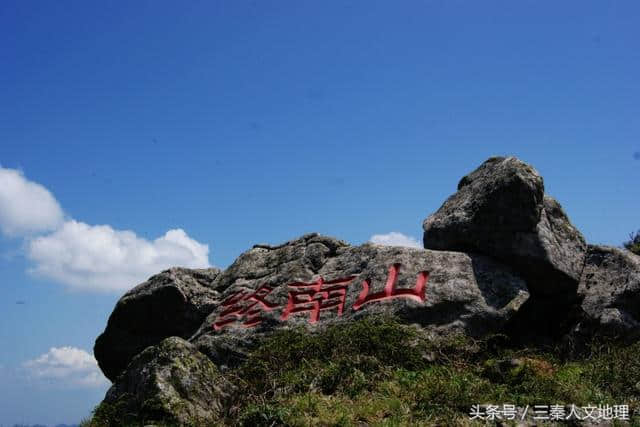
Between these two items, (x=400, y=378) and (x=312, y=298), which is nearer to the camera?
(x=400, y=378)

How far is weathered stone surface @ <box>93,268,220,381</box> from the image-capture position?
1383 cm

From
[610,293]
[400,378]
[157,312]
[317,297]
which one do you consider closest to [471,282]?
[610,293]

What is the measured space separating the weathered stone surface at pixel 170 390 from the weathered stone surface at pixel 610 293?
6386 mm

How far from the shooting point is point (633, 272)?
11.8 m

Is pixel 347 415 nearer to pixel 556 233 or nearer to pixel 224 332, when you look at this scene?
pixel 224 332

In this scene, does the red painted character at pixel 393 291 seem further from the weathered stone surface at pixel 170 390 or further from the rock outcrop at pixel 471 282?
the weathered stone surface at pixel 170 390

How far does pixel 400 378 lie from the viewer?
28.5ft

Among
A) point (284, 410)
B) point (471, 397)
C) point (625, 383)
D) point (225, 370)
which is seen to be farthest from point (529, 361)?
point (225, 370)

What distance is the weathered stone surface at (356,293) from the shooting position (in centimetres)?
1068

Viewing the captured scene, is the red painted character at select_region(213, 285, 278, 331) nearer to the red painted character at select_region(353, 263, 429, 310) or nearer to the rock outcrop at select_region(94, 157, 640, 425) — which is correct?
the rock outcrop at select_region(94, 157, 640, 425)

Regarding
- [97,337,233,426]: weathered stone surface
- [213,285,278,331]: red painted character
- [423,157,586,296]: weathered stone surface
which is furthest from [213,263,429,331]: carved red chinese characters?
[97,337,233,426]: weathered stone surface

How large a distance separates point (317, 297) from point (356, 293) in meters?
0.85

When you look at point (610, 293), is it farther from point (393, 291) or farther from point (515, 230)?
point (393, 291)

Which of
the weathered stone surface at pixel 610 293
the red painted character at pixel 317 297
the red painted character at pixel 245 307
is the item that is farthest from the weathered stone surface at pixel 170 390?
the weathered stone surface at pixel 610 293
